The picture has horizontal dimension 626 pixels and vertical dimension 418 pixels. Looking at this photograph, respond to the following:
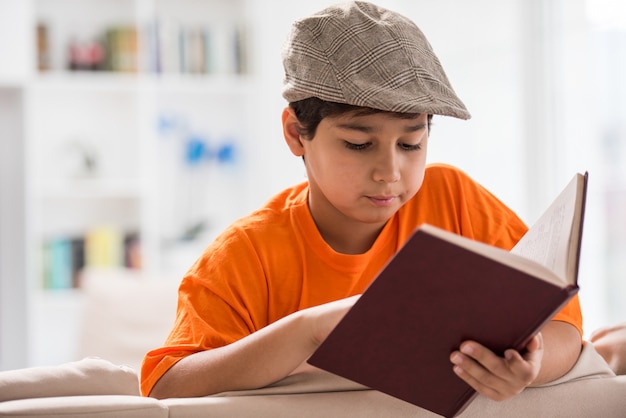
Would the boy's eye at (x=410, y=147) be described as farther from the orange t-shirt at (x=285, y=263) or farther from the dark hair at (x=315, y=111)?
the orange t-shirt at (x=285, y=263)

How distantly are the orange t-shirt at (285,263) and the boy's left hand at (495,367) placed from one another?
0.28m

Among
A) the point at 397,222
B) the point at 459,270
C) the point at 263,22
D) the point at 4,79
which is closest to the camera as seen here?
the point at 459,270

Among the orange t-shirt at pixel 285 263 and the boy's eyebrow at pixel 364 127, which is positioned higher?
the boy's eyebrow at pixel 364 127

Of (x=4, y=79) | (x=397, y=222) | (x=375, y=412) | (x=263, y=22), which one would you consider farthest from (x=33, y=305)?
(x=375, y=412)

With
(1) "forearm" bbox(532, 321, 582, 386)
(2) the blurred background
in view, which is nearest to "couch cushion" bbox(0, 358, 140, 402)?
(1) "forearm" bbox(532, 321, 582, 386)

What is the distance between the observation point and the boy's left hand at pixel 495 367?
928 millimetres

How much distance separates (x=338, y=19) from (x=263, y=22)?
335cm

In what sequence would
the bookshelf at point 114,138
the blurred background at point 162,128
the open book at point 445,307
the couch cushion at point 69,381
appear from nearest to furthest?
1. the open book at point 445,307
2. the couch cushion at point 69,381
3. the blurred background at point 162,128
4. the bookshelf at point 114,138

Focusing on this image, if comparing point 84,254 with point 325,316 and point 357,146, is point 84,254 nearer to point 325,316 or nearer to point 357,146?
point 357,146

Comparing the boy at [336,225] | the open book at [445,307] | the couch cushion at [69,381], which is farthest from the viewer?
the boy at [336,225]

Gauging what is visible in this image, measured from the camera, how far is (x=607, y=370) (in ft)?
3.80

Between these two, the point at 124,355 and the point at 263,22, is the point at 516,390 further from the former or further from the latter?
the point at 263,22

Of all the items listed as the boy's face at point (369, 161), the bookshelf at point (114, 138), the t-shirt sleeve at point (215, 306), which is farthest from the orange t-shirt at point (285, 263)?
the bookshelf at point (114, 138)

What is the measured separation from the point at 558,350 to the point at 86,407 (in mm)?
596
